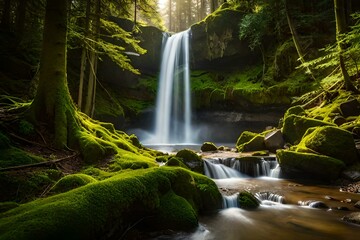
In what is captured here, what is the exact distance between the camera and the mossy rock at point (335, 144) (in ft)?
30.8

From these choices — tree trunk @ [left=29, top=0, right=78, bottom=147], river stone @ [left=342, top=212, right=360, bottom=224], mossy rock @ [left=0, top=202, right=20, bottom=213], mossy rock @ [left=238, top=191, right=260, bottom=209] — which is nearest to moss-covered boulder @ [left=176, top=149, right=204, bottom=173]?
mossy rock @ [left=238, top=191, right=260, bottom=209]

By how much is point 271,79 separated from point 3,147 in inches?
746

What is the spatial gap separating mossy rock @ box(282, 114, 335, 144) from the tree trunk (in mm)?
10344

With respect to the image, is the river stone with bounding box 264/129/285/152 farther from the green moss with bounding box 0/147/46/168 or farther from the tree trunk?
the green moss with bounding box 0/147/46/168

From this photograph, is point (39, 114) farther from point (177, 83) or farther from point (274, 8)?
point (177, 83)

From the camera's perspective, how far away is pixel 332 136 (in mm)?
9789

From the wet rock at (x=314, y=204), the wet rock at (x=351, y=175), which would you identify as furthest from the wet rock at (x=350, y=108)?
the wet rock at (x=314, y=204)

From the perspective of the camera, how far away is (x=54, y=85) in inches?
258

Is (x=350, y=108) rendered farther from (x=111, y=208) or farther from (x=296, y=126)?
(x=111, y=208)

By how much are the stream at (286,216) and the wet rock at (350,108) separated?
4764 millimetres

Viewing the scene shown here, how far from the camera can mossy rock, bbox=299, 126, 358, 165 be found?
939 cm

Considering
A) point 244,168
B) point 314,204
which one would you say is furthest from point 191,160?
point 314,204

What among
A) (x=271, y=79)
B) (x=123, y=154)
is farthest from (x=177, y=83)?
(x=123, y=154)

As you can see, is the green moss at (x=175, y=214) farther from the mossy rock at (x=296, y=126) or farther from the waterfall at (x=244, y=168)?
the mossy rock at (x=296, y=126)
